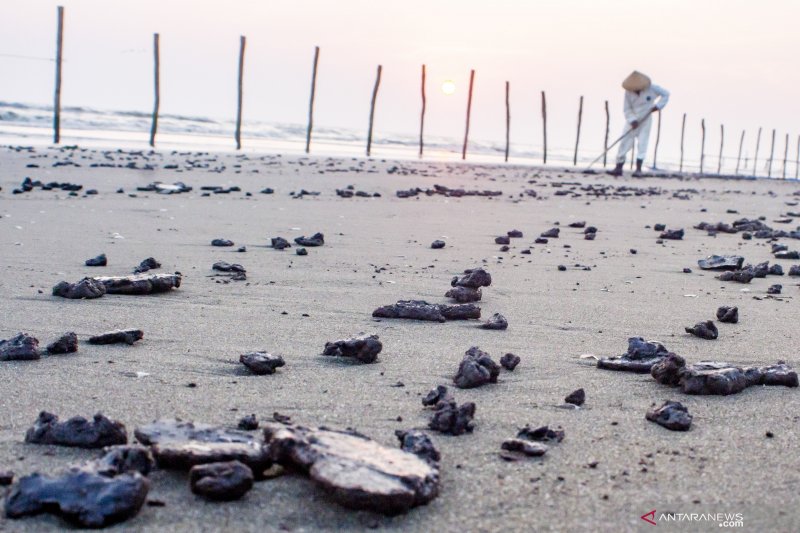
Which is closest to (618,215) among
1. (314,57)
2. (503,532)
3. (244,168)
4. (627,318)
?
(627,318)

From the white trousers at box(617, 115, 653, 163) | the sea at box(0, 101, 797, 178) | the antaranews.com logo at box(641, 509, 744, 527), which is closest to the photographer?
the antaranews.com logo at box(641, 509, 744, 527)

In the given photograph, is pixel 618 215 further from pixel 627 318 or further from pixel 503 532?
pixel 503 532

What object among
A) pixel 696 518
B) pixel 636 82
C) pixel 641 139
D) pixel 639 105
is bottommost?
pixel 696 518

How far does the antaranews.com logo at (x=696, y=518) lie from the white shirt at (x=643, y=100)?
2190 cm

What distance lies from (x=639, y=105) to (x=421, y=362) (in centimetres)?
2131

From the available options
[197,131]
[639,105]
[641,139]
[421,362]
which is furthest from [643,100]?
[197,131]

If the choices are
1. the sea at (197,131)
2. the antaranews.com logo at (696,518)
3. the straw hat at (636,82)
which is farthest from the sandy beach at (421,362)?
the sea at (197,131)

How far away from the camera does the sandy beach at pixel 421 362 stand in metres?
2.06

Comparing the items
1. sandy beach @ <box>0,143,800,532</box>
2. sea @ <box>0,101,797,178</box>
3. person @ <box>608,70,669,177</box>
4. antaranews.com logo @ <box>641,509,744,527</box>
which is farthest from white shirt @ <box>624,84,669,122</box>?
antaranews.com logo @ <box>641,509,744,527</box>

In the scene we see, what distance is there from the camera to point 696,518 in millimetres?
2004

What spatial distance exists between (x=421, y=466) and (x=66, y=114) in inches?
1991

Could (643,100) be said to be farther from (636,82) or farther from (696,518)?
(696,518)

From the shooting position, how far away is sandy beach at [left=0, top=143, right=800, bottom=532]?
6.77ft

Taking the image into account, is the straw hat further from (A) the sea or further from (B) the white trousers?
(A) the sea
